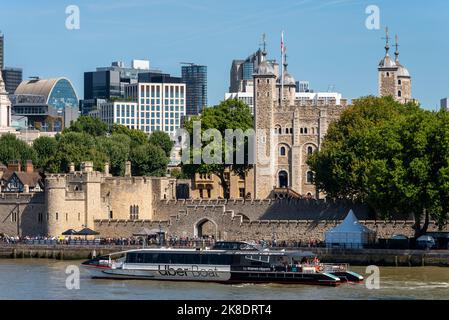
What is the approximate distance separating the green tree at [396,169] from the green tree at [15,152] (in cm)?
4097

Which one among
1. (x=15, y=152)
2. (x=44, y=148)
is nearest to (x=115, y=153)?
(x=15, y=152)

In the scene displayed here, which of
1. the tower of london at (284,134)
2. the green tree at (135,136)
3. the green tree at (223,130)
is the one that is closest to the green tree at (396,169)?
the green tree at (223,130)

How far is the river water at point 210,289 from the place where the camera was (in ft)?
236

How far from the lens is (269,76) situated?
124 meters

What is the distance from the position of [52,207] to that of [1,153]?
1561 inches

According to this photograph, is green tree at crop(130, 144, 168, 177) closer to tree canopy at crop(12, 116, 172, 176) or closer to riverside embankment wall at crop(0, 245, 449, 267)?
tree canopy at crop(12, 116, 172, 176)

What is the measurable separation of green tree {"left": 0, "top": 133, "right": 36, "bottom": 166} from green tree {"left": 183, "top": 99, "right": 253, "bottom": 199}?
21169 mm

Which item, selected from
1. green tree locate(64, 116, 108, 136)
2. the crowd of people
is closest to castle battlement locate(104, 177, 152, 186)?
the crowd of people

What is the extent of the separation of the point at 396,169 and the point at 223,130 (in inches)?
1299

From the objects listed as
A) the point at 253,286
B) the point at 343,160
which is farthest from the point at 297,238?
the point at 253,286

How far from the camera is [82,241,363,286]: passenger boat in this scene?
78875mm

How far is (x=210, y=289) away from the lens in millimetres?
76312

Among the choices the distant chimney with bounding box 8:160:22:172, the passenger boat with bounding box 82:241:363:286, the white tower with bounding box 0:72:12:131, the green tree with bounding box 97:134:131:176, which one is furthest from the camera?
the white tower with bounding box 0:72:12:131
